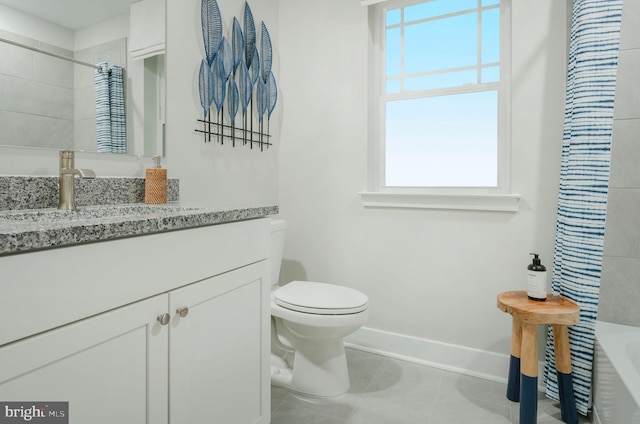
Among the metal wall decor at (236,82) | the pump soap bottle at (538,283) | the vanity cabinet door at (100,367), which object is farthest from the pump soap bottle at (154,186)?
the pump soap bottle at (538,283)

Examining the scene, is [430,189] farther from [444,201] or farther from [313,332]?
[313,332]

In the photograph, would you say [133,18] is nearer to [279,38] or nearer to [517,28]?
[279,38]

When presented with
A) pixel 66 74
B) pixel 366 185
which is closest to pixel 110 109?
pixel 66 74

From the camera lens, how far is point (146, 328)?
0.97 meters

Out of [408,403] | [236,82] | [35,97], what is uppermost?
[236,82]

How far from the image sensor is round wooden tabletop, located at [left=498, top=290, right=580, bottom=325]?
4.90ft

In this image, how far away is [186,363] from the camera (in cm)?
108

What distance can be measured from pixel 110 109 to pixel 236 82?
0.83m

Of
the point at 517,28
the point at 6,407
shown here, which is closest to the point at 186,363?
the point at 6,407

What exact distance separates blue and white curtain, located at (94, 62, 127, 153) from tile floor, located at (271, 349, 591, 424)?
1346mm

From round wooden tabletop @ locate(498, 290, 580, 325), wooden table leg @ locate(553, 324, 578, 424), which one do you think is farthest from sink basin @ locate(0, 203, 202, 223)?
wooden table leg @ locate(553, 324, 578, 424)

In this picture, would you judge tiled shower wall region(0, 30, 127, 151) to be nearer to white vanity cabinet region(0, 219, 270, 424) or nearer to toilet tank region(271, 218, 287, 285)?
white vanity cabinet region(0, 219, 270, 424)

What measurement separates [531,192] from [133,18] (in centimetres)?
200

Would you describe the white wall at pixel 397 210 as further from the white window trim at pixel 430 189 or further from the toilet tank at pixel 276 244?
the toilet tank at pixel 276 244
